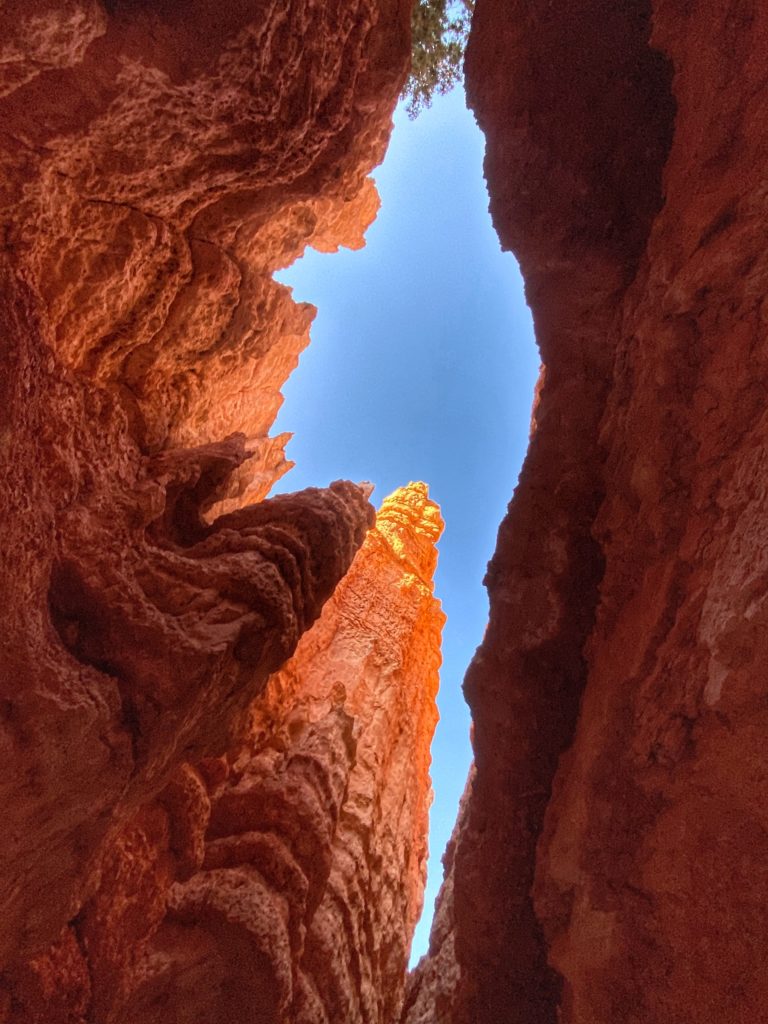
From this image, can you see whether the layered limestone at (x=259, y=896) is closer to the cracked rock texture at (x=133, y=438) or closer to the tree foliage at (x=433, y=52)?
the cracked rock texture at (x=133, y=438)

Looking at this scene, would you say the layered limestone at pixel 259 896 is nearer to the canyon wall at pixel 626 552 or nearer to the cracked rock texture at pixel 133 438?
the cracked rock texture at pixel 133 438

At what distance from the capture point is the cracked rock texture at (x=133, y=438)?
15.8 ft

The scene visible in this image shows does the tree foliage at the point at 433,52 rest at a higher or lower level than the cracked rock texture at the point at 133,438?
higher

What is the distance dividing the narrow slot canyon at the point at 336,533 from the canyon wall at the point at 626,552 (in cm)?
3

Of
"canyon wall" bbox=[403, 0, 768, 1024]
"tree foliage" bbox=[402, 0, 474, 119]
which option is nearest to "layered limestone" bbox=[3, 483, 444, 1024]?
"canyon wall" bbox=[403, 0, 768, 1024]

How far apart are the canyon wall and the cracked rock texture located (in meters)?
2.30

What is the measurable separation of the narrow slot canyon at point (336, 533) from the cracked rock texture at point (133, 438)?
0.03m

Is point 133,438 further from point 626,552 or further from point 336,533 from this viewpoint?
point 626,552

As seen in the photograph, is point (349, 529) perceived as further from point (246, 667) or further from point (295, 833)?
point (295, 833)

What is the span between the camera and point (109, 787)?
5281 mm

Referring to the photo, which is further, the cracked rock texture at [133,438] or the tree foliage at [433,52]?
the tree foliage at [433,52]

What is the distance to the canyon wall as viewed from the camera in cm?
482

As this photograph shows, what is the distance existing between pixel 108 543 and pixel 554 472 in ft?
16.1

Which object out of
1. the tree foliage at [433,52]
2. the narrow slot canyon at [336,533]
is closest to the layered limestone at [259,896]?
the narrow slot canyon at [336,533]
